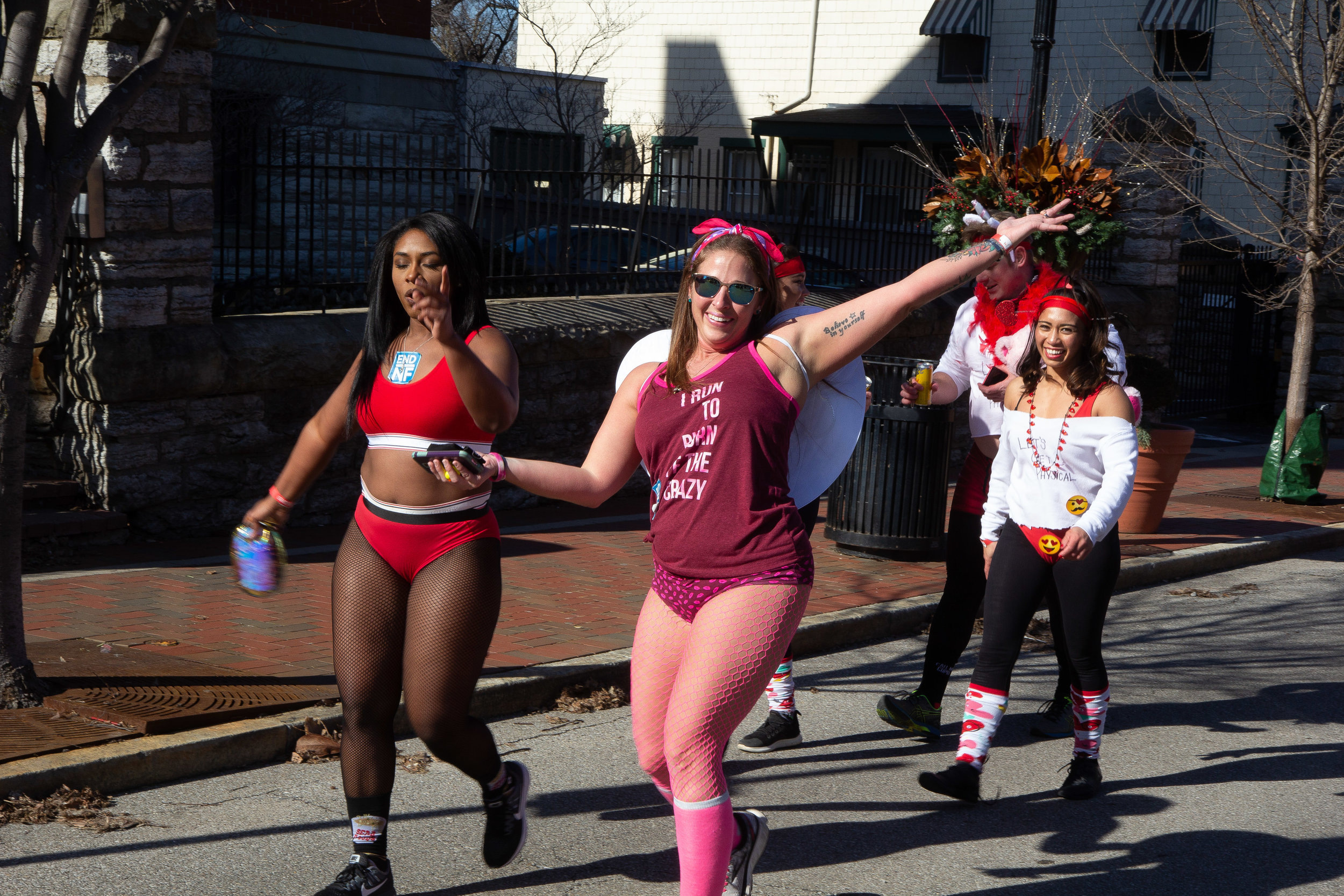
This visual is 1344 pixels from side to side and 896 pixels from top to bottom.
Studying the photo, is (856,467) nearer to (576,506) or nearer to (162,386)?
(576,506)

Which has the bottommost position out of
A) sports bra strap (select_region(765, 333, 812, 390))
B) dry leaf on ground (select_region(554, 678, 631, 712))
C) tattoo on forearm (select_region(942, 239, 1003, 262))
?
dry leaf on ground (select_region(554, 678, 631, 712))

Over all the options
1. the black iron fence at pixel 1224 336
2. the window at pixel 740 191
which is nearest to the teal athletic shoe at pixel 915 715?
the window at pixel 740 191

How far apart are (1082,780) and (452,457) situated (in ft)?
9.68

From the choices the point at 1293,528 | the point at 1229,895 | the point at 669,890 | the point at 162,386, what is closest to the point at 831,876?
the point at 669,890

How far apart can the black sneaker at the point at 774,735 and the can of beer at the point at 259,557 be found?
220 centimetres

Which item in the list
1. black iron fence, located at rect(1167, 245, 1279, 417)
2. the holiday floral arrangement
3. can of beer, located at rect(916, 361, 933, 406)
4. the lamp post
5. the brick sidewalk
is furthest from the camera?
black iron fence, located at rect(1167, 245, 1279, 417)

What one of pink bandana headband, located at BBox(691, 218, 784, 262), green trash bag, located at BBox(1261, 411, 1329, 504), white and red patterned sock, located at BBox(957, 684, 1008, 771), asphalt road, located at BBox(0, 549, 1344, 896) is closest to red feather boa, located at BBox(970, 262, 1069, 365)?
white and red patterned sock, located at BBox(957, 684, 1008, 771)

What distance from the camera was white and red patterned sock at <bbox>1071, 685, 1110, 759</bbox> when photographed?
4957 mm

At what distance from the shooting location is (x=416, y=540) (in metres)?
3.72

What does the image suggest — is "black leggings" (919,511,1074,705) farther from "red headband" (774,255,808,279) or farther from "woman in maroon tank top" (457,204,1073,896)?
"woman in maroon tank top" (457,204,1073,896)

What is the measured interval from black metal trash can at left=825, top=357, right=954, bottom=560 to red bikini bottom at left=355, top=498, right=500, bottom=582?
16.2 ft

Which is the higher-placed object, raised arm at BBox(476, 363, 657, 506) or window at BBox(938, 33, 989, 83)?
window at BBox(938, 33, 989, 83)

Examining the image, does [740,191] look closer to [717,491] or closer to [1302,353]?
[1302,353]

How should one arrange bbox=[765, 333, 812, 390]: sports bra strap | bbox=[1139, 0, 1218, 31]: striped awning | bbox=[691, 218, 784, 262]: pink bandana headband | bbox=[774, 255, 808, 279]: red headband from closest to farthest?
bbox=[765, 333, 812, 390]: sports bra strap, bbox=[691, 218, 784, 262]: pink bandana headband, bbox=[774, 255, 808, 279]: red headband, bbox=[1139, 0, 1218, 31]: striped awning
